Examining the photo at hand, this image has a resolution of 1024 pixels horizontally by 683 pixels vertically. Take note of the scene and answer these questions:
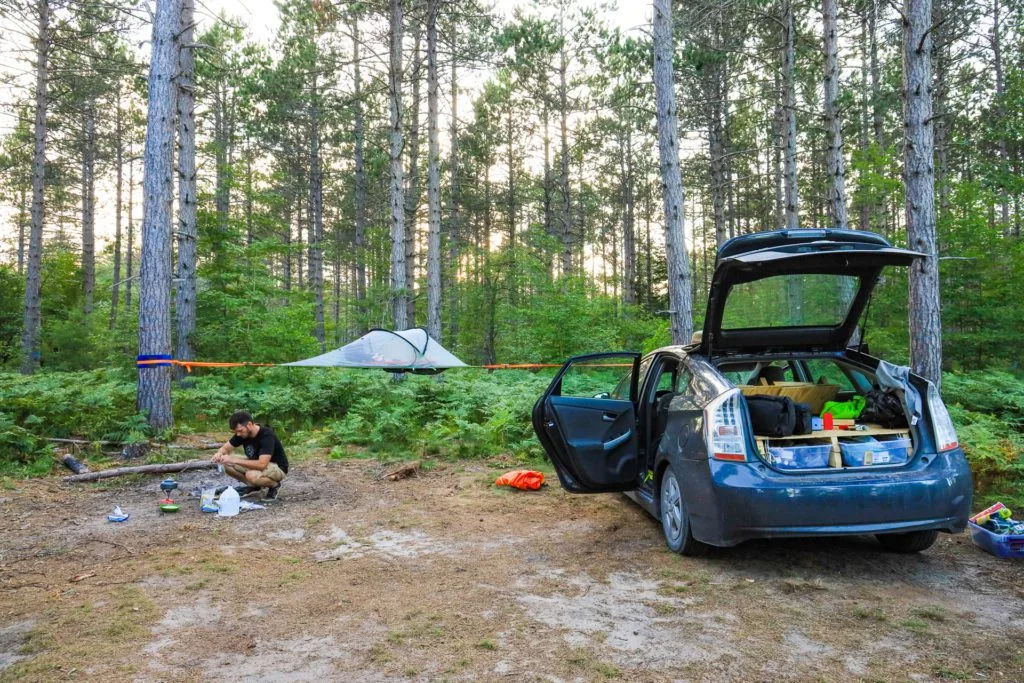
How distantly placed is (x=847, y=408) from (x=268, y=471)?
16.4 feet

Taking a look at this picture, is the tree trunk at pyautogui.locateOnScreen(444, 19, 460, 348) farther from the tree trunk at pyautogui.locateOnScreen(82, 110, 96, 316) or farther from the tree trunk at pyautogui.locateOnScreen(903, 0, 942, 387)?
the tree trunk at pyautogui.locateOnScreen(903, 0, 942, 387)

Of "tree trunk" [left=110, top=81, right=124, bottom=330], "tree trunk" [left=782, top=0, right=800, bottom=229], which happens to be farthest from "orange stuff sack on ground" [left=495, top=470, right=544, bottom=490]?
"tree trunk" [left=110, top=81, right=124, bottom=330]

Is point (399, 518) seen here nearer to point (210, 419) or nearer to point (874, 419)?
point (874, 419)

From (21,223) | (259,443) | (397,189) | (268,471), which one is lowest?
(268,471)

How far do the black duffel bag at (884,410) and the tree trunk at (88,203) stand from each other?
2511 centimetres

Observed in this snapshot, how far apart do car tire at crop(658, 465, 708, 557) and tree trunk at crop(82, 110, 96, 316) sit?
24.2 metres

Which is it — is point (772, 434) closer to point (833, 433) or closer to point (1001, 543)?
point (833, 433)

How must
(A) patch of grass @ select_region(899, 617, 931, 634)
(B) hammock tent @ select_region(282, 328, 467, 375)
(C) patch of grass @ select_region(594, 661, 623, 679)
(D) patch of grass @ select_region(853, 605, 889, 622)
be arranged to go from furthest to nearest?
(B) hammock tent @ select_region(282, 328, 467, 375), (D) patch of grass @ select_region(853, 605, 889, 622), (A) patch of grass @ select_region(899, 617, 931, 634), (C) patch of grass @ select_region(594, 661, 623, 679)

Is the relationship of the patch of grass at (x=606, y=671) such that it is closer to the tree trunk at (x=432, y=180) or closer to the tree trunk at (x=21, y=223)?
the tree trunk at (x=432, y=180)

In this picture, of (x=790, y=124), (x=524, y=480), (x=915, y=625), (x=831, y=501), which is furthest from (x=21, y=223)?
(x=915, y=625)

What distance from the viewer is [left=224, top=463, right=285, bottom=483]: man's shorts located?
20.4 feet

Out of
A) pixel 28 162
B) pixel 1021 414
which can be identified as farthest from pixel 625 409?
pixel 28 162

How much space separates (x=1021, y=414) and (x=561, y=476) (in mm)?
6858

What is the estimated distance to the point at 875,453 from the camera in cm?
394
